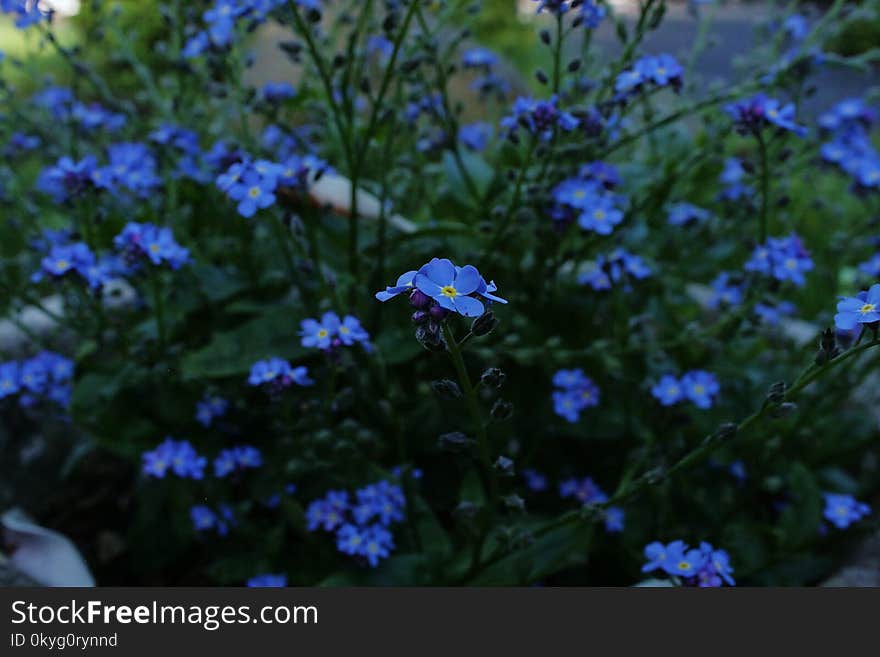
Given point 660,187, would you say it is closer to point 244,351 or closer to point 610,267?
point 610,267

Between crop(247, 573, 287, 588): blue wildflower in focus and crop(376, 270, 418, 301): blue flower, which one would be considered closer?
crop(376, 270, 418, 301): blue flower

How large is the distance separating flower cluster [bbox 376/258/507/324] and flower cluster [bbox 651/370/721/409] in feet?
3.05

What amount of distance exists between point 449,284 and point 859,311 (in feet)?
1.78

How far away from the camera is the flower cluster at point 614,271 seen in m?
1.93

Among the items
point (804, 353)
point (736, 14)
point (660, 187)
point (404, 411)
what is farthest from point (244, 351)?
point (736, 14)

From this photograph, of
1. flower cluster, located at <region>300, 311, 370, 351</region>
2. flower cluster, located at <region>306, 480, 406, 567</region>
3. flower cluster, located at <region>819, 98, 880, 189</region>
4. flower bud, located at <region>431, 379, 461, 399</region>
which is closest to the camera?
flower bud, located at <region>431, 379, 461, 399</region>

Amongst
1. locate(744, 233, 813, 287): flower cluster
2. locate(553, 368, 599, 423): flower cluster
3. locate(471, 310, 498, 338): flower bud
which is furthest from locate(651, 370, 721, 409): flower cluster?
locate(471, 310, 498, 338): flower bud

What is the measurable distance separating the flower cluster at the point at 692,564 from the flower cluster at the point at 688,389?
17.0 inches

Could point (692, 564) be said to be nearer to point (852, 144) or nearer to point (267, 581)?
point (267, 581)

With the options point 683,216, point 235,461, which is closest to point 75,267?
point 235,461

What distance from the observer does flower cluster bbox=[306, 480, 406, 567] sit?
1.65 m

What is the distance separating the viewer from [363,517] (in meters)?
1.69

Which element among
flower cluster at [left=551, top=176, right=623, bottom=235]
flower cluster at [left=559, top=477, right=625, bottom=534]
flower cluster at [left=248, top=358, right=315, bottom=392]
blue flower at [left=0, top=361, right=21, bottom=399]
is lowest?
flower cluster at [left=559, top=477, right=625, bottom=534]

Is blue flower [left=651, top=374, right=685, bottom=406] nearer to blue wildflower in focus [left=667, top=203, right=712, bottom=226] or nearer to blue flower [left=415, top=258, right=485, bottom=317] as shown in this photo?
blue wildflower in focus [left=667, top=203, right=712, bottom=226]
